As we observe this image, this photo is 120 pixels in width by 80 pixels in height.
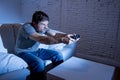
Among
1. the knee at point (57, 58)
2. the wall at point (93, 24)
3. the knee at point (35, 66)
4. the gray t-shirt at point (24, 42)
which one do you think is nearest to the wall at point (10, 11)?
the wall at point (93, 24)

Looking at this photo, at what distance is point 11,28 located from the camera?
1891mm

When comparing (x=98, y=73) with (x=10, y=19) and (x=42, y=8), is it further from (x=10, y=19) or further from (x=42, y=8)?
(x=10, y=19)

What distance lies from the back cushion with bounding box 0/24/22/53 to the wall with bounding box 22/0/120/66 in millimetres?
1177

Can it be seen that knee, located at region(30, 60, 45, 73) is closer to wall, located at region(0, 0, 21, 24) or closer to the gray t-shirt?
the gray t-shirt

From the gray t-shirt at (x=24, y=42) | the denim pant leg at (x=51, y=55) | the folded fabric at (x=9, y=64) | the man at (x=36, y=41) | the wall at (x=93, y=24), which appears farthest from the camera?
the wall at (x=93, y=24)

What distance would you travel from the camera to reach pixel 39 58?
1561mm

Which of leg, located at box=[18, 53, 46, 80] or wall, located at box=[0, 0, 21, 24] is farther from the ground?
wall, located at box=[0, 0, 21, 24]

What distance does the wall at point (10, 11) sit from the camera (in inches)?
122

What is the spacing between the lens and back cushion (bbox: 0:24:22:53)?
183cm

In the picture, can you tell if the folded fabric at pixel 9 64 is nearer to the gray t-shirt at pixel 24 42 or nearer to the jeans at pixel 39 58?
the jeans at pixel 39 58

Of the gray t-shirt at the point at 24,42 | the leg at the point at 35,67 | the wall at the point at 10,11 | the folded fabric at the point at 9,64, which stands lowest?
the leg at the point at 35,67

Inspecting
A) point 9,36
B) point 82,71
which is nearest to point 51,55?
point 82,71

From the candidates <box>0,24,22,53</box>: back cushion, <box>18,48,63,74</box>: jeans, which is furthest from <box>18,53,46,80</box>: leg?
<box>0,24,22,53</box>: back cushion

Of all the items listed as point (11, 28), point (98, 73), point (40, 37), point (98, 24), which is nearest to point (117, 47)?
point (98, 24)
